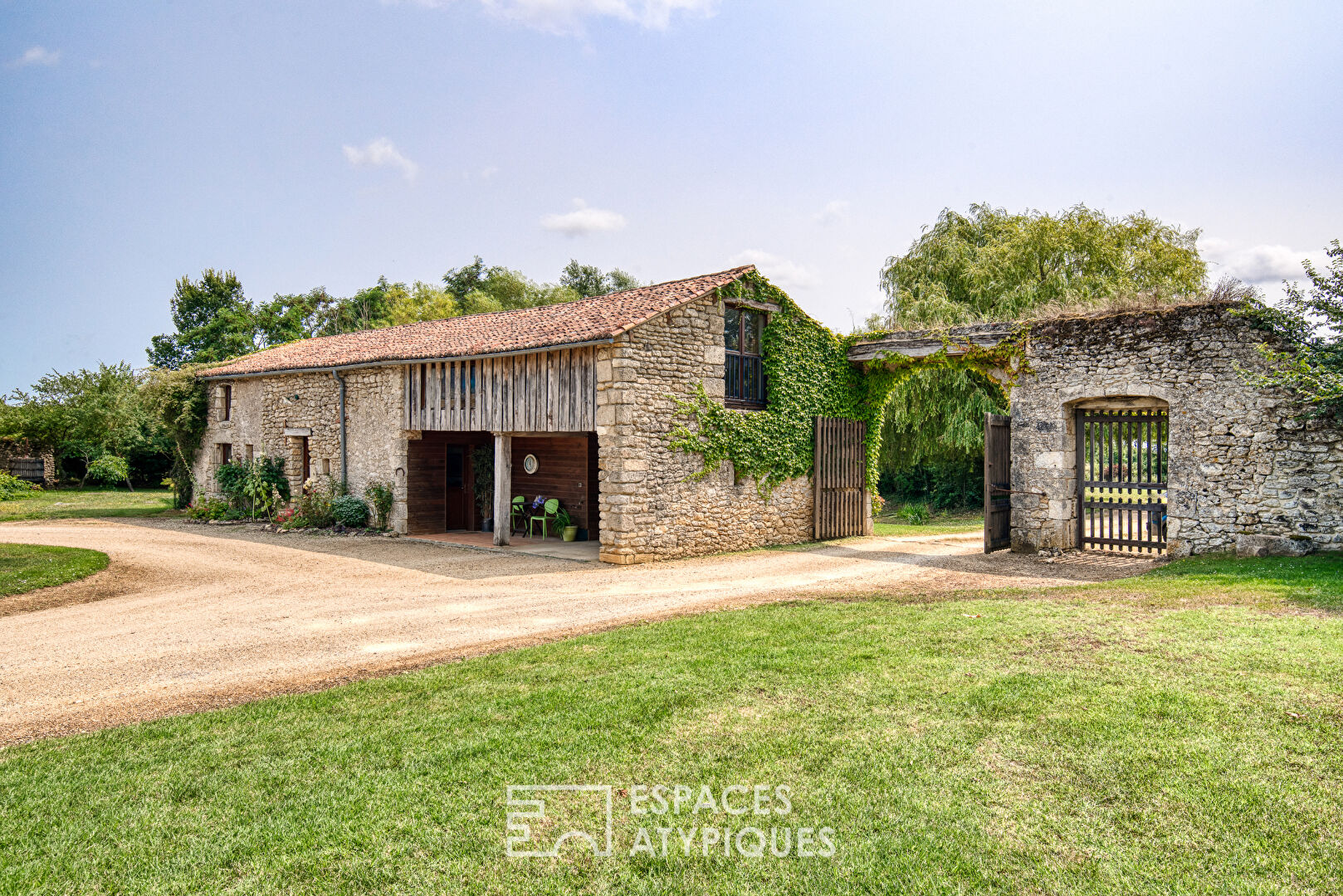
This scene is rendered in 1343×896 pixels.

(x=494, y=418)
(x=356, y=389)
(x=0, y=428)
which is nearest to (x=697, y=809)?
(x=494, y=418)

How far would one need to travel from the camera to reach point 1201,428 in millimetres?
10523

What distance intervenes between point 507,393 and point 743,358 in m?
4.22

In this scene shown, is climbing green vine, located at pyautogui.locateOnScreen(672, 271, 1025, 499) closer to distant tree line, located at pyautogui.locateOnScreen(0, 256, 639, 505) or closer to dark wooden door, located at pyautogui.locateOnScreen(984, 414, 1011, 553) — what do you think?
dark wooden door, located at pyautogui.locateOnScreen(984, 414, 1011, 553)

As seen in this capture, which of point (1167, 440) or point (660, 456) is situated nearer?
point (1167, 440)

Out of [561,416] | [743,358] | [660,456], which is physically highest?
[743,358]

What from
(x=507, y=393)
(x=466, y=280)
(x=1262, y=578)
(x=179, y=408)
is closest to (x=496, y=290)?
(x=466, y=280)

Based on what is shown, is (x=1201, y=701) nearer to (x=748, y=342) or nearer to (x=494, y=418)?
(x=748, y=342)

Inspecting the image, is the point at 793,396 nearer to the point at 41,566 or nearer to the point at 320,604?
the point at 320,604

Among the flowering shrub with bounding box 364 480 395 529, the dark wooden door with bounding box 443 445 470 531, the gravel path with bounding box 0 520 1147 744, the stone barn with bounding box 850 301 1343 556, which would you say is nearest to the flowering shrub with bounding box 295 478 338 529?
the flowering shrub with bounding box 364 480 395 529

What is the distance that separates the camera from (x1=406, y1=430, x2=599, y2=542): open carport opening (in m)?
15.5

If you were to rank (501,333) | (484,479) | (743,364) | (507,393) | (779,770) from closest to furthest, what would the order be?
(779,770) → (507,393) → (743,364) → (501,333) → (484,479)

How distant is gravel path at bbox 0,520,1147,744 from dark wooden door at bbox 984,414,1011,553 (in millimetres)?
455

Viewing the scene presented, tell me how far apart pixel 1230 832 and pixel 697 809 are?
2.26m

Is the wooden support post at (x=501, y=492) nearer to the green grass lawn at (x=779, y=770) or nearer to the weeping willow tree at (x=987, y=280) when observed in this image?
the green grass lawn at (x=779, y=770)
